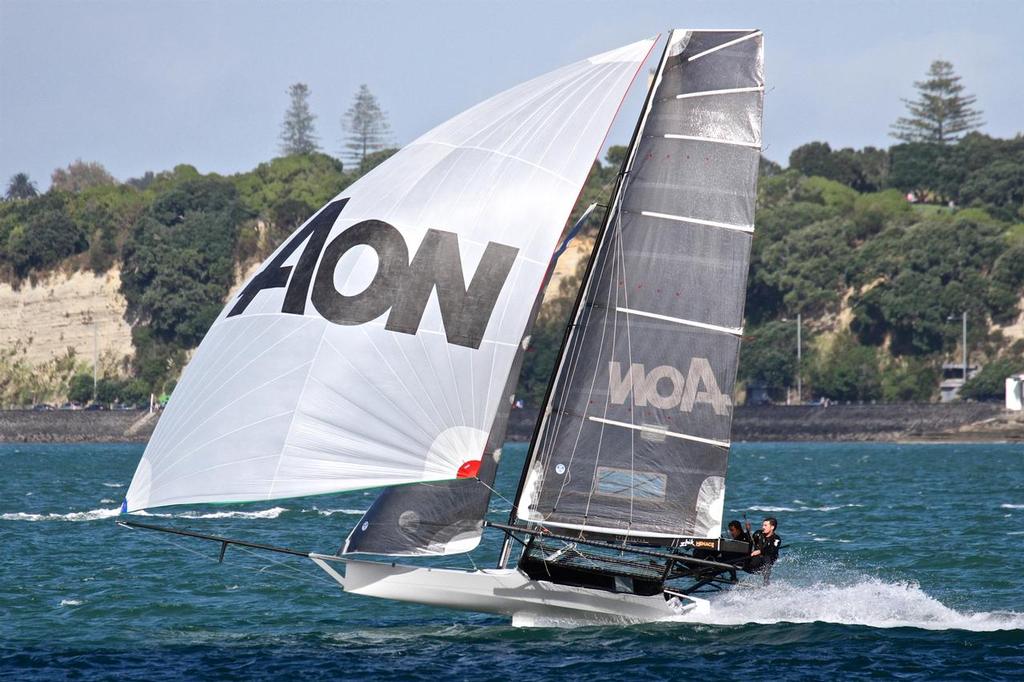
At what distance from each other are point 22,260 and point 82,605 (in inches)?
3865

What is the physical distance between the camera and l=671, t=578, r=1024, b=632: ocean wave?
60.6 feet

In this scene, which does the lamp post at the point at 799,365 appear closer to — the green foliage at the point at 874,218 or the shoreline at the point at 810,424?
the shoreline at the point at 810,424

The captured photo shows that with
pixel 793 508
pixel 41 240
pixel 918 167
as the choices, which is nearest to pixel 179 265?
pixel 41 240

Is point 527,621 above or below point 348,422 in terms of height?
below

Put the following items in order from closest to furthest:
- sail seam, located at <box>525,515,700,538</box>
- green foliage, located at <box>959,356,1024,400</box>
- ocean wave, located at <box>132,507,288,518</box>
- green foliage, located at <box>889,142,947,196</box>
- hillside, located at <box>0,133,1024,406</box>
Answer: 1. sail seam, located at <box>525,515,700,538</box>
2. ocean wave, located at <box>132,507,288,518</box>
3. green foliage, located at <box>959,356,1024,400</box>
4. hillside, located at <box>0,133,1024,406</box>
5. green foliage, located at <box>889,142,947,196</box>

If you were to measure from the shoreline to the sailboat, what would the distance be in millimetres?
73137

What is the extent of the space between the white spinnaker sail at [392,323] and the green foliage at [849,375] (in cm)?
8614

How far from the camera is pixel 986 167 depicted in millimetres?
127812

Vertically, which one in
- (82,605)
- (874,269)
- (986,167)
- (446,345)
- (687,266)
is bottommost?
(82,605)

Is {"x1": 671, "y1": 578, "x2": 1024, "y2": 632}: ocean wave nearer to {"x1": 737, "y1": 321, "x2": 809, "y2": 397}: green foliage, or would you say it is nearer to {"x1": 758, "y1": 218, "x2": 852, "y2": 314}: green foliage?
{"x1": 737, "y1": 321, "x2": 809, "y2": 397}: green foliage

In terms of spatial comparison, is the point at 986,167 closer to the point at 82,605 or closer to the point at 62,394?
the point at 62,394

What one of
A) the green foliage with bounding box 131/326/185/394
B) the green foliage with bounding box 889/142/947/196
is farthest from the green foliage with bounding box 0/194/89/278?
the green foliage with bounding box 889/142/947/196

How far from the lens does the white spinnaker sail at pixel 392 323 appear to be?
15.5 m

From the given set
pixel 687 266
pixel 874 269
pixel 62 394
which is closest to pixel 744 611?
pixel 687 266
